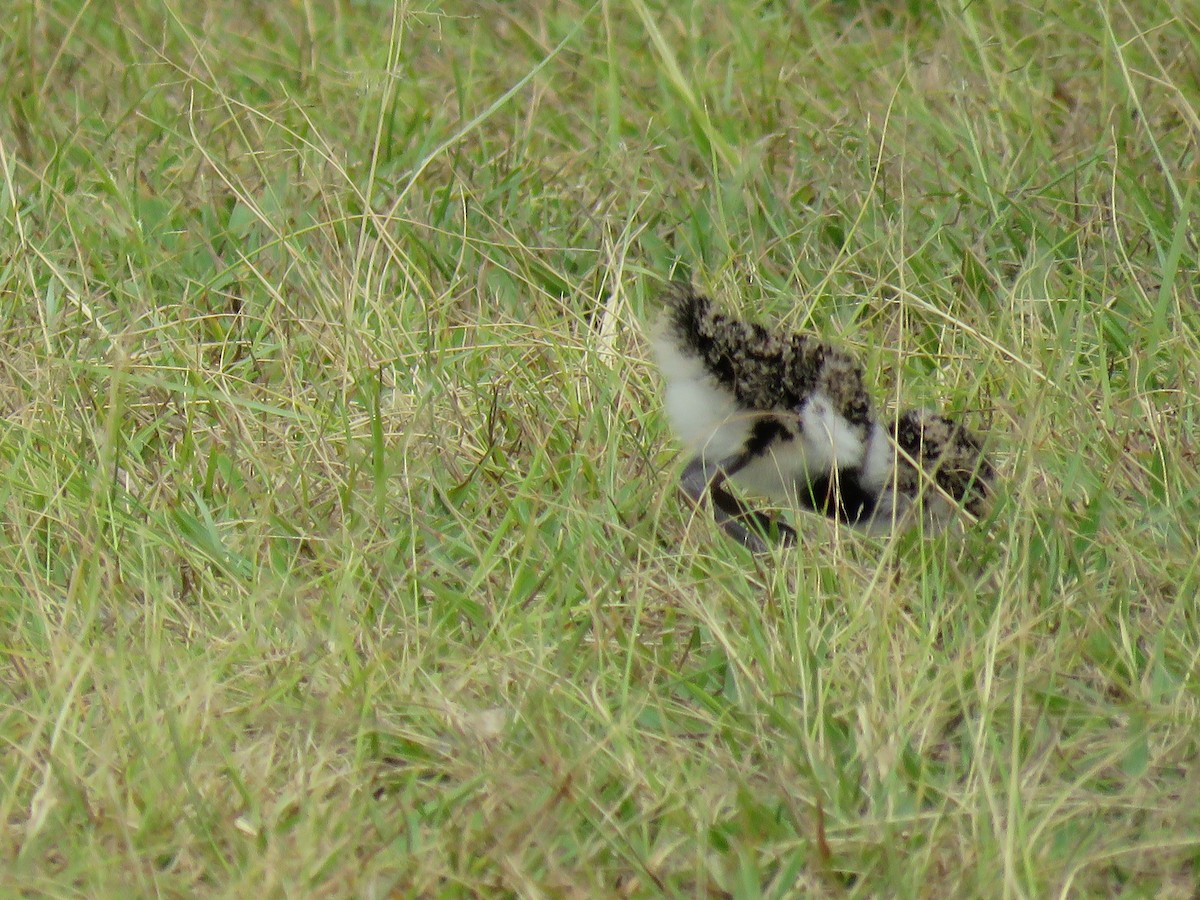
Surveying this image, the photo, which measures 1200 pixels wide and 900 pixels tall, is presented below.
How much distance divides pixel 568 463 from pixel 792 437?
501 millimetres

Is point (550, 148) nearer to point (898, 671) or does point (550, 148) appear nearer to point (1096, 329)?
point (1096, 329)

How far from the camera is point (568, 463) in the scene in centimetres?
328

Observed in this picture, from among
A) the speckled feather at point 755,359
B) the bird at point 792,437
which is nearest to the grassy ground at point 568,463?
the bird at point 792,437

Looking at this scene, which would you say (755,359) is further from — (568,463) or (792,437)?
(568,463)

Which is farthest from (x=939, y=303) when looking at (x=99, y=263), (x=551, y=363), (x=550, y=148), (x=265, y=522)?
(x=99, y=263)

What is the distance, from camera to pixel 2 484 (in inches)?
122

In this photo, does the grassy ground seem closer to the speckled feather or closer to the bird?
the bird

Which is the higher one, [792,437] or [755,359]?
[755,359]

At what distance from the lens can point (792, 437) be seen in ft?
9.69

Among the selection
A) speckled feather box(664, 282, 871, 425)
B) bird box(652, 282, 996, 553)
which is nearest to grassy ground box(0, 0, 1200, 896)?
bird box(652, 282, 996, 553)

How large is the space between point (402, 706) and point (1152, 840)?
3.45ft

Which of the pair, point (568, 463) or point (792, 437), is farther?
point (568, 463)

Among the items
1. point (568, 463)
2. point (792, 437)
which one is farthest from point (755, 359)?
point (568, 463)

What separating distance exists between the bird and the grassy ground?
7 cm
